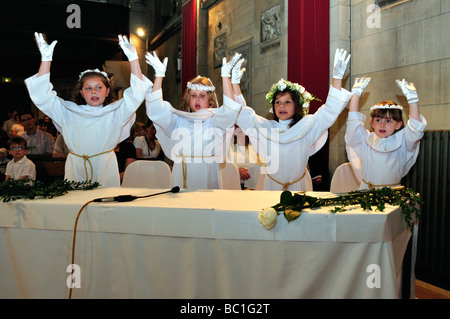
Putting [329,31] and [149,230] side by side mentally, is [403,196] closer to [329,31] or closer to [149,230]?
[149,230]

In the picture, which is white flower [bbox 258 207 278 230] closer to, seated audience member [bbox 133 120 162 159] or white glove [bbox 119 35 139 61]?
white glove [bbox 119 35 139 61]

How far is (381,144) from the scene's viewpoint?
11.0 ft

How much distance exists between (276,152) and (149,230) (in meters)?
1.81

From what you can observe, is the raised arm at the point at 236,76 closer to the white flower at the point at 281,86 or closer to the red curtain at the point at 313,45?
the white flower at the point at 281,86

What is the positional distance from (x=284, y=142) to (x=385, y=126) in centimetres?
93

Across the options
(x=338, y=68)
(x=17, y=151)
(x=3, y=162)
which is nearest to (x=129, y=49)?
(x=338, y=68)

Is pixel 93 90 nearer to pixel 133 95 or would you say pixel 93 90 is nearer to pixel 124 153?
pixel 133 95

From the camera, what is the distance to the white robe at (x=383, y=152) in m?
3.31

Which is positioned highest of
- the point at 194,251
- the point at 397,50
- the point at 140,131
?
the point at 397,50

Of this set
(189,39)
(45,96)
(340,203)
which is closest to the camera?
(340,203)

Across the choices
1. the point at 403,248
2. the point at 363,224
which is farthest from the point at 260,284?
the point at 403,248

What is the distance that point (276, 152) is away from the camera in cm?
330

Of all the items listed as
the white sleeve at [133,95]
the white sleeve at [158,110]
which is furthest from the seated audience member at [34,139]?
the white sleeve at [158,110]

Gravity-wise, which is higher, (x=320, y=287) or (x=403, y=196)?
(x=403, y=196)
